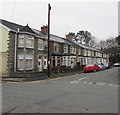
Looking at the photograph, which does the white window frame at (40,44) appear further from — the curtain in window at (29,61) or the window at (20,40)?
the window at (20,40)

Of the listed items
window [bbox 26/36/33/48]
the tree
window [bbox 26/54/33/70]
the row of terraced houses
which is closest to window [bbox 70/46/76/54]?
the row of terraced houses

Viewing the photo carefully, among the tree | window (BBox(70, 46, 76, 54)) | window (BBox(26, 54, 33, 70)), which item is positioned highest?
the tree

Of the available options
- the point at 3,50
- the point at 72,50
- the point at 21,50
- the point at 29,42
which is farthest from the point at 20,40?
the point at 72,50

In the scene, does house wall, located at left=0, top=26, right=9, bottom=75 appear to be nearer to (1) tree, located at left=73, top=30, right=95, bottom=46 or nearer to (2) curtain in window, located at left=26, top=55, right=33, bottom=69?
(2) curtain in window, located at left=26, top=55, right=33, bottom=69

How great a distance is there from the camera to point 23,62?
61.0 feet

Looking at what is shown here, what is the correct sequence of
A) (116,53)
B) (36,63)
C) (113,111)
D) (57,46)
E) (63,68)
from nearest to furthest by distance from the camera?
1. (113,111)
2. (36,63)
3. (63,68)
4. (57,46)
5. (116,53)

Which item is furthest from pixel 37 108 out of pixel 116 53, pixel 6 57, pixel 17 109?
pixel 116 53

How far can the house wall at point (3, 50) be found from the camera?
60.1ft

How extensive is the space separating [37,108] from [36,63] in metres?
16.2

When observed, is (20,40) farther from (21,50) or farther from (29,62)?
(29,62)

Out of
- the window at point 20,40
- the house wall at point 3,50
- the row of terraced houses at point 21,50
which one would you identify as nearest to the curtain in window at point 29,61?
the row of terraced houses at point 21,50

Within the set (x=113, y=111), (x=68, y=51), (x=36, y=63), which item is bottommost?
(x=113, y=111)

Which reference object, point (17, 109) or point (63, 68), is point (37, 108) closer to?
point (17, 109)

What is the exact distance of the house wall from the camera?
60.1ft
